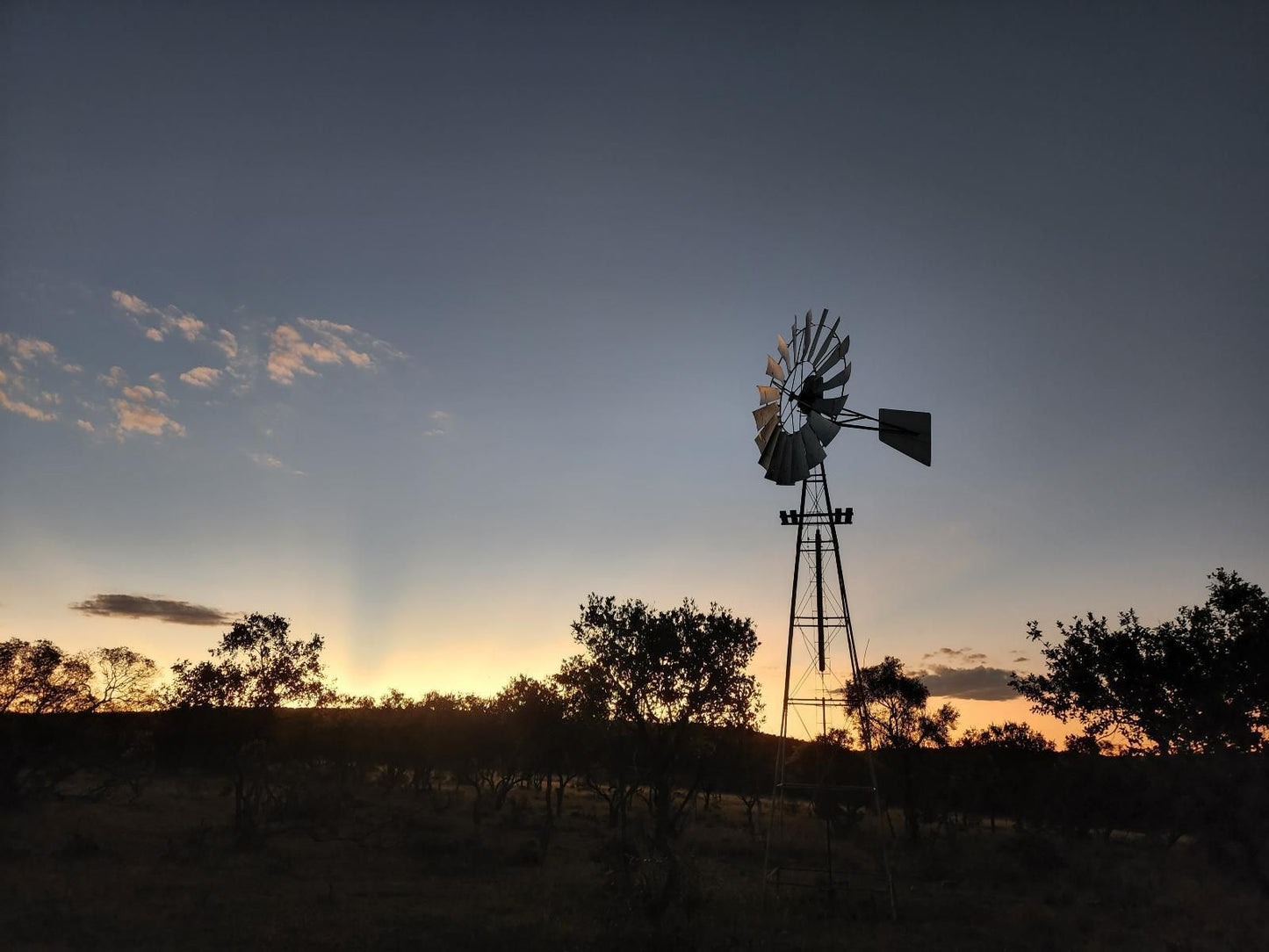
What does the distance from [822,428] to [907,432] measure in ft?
10.6

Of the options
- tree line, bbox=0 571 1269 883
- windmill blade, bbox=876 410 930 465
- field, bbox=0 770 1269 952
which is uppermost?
windmill blade, bbox=876 410 930 465

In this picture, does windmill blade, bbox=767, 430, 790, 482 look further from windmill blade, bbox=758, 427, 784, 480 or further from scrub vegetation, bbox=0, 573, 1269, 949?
scrub vegetation, bbox=0, 573, 1269, 949

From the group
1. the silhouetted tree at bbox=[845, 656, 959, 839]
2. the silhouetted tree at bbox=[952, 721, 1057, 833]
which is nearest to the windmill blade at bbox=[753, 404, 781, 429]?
the silhouetted tree at bbox=[845, 656, 959, 839]

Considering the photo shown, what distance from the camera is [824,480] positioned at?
2733 centimetres

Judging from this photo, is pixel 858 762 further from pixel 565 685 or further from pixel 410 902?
pixel 410 902

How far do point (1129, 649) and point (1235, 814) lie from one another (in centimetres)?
561

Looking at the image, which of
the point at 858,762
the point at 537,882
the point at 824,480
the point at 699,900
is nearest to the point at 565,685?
the point at 537,882

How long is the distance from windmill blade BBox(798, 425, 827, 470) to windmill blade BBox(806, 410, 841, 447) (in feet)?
0.35

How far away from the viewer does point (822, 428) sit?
84.7ft

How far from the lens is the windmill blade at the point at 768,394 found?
2739cm

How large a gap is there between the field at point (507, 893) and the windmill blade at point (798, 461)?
1316 centimetres

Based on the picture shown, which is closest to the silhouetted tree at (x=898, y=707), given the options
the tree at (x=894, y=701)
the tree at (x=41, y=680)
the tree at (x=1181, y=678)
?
the tree at (x=894, y=701)

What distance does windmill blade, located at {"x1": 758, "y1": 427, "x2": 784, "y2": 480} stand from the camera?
87.8ft

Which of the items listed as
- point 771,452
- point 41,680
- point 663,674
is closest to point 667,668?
point 663,674
